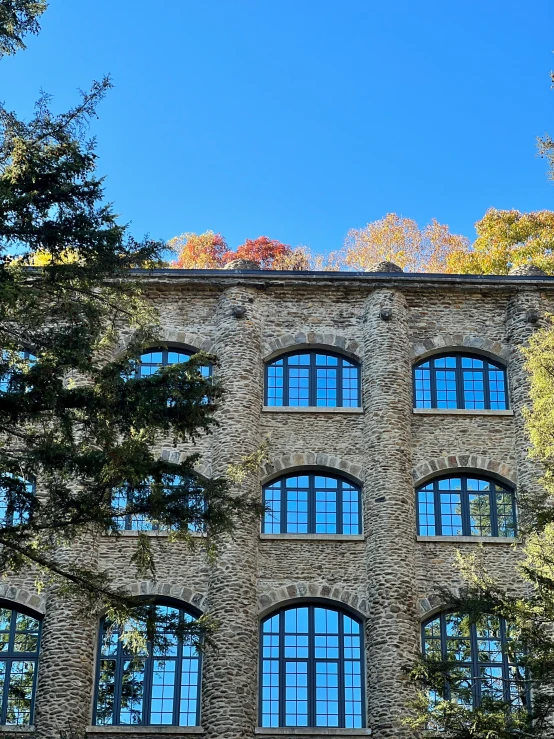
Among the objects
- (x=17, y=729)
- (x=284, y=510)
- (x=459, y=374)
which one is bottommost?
(x=17, y=729)

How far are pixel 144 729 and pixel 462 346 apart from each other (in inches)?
456

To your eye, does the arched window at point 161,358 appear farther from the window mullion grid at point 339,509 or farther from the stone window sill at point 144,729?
the stone window sill at point 144,729

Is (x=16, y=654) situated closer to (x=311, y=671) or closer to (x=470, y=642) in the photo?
(x=311, y=671)

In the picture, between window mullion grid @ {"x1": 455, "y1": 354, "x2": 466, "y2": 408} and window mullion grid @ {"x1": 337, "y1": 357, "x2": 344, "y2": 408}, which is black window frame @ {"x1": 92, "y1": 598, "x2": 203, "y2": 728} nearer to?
window mullion grid @ {"x1": 337, "y1": 357, "x2": 344, "y2": 408}

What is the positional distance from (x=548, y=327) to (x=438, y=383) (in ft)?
9.65

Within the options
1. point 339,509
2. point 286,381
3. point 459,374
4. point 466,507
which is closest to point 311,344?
point 286,381

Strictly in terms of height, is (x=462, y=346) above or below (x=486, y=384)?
above

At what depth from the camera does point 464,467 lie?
89.6 feet

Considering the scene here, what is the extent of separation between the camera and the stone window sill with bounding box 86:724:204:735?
24375 millimetres

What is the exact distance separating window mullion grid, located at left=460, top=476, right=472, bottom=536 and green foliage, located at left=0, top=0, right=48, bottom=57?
13918mm

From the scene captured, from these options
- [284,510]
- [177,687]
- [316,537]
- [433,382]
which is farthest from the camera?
[433,382]

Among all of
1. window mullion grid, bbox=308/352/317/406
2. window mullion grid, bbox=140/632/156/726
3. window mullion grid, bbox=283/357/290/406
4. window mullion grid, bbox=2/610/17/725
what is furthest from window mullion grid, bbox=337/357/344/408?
window mullion grid, bbox=2/610/17/725

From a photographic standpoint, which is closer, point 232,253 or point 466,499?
point 466,499

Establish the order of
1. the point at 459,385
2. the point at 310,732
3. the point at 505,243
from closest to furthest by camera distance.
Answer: the point at 310,732
the point at 459,385
the point at 505,243
